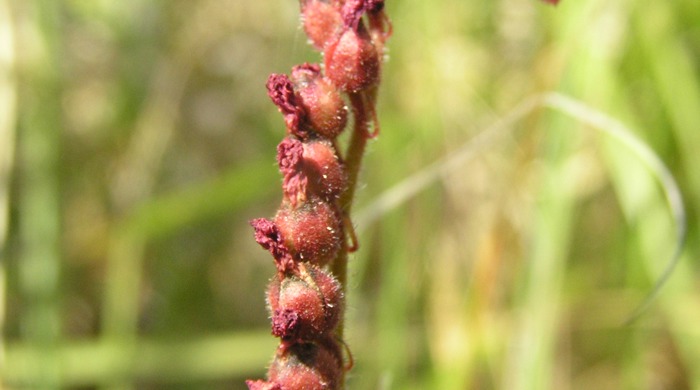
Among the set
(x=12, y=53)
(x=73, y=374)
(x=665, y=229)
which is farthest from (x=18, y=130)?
(x=665, y=229)

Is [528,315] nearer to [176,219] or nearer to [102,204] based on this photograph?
[176,219]

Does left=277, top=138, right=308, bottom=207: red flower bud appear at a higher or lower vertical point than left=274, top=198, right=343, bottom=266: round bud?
higher

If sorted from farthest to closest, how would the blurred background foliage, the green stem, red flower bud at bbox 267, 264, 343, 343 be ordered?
the blurred background foliage < the green stem < red flower bud at bbox 267, 264, 343, 343

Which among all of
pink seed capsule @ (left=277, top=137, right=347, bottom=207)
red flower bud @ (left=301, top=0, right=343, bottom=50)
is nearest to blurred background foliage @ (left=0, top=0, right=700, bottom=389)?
red flower bud @ (left=301, top=0, right=343, bottom=50)

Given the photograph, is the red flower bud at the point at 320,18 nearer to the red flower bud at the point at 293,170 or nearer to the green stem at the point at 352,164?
the green stem at the point at 352,164

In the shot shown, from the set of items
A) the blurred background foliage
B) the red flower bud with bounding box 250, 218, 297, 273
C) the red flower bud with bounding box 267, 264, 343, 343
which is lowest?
the red flower bud with bounding box 267, 264, 343, 343

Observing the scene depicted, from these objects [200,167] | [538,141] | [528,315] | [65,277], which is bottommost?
[528,315]

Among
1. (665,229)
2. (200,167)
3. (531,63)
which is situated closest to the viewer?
(665,229)

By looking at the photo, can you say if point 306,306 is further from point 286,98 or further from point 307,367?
point 286,98

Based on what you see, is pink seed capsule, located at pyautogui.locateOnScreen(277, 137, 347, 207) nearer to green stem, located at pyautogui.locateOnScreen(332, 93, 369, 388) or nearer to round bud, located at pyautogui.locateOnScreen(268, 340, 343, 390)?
green stem, located at pyautogui.locateOnScreen(332, 93, 369, 388)
